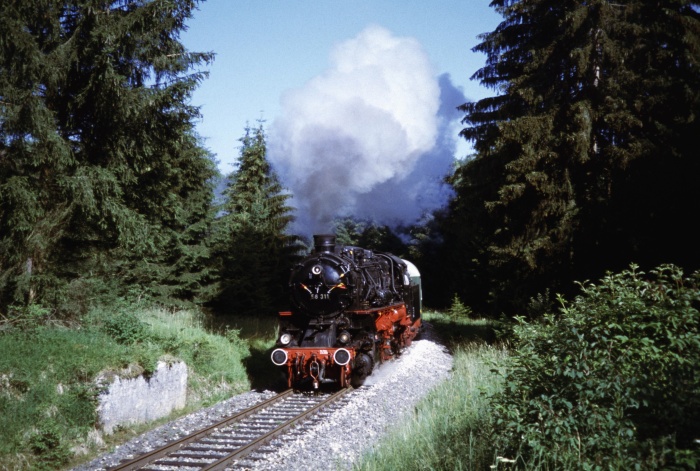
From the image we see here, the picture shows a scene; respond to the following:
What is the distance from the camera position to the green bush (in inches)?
149

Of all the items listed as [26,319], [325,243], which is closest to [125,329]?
[26,319]

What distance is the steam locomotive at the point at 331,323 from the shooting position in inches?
442

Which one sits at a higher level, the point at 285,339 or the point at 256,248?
the point at 256,248

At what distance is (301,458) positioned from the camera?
6.98 meters

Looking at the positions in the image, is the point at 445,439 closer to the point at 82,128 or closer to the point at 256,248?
the point at 82,128

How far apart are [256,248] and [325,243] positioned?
349 inches

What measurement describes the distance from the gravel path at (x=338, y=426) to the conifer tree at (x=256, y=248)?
9.39 metres

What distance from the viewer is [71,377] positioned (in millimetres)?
7934

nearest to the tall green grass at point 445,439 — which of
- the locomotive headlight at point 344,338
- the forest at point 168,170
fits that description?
the forest at point 168,170

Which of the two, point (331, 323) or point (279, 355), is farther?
point (331, 323)

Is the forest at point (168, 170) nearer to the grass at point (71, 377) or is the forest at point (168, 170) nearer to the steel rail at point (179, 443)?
the grass at point (71, 377)

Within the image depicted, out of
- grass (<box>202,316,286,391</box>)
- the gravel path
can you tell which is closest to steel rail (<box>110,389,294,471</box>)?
the gravel path

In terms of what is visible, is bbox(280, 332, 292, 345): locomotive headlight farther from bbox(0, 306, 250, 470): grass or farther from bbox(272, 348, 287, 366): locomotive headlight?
bbox(0, 306, 250, 470): grass

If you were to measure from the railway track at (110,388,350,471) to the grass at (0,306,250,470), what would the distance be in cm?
127
